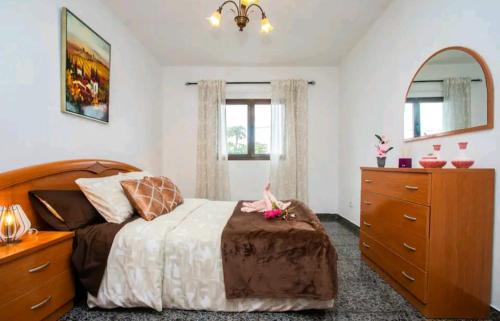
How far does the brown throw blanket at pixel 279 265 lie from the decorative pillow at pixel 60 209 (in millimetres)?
1046

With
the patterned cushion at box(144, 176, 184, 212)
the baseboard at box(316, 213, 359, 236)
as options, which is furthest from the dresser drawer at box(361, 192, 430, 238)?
the patterned cushion at box(144, 176, 184, 212)

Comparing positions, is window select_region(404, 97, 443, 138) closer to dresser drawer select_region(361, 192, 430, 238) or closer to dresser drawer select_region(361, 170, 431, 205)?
dresser drawer select_region(361, 170, 431, 205)

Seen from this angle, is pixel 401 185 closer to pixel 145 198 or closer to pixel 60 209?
pixel 145 198

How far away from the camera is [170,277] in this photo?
1.56 metres

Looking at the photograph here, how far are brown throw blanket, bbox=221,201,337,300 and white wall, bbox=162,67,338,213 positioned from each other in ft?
8.36

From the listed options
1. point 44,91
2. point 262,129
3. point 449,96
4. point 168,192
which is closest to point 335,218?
point 262,129

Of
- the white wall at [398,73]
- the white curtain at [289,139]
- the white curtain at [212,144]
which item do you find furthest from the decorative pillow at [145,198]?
the white wall at [398,73]

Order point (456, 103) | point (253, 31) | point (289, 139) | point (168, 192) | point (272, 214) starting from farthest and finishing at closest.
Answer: point (289, 139) < point (253, 31) < point (168, 192) < point (272, 214) < point (456, 103)

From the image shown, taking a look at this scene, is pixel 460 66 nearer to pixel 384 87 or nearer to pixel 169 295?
pixel 384 87

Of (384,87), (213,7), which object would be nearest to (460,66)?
(384,87)

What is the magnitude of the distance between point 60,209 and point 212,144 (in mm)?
2525

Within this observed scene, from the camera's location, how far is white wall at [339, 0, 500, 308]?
1518mm

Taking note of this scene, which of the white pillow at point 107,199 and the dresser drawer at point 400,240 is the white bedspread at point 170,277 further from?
the dresser drawer at point 400,240

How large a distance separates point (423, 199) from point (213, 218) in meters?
1.55
